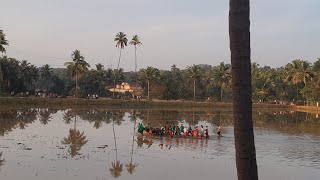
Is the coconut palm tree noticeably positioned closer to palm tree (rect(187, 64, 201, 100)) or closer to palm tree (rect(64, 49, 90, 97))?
palm tree (rect(187, 64, 201, 100))

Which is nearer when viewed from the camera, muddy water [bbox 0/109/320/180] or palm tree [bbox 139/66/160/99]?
muddy water [bbox 0/109/320/180]

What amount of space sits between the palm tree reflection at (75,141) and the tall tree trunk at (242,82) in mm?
20803

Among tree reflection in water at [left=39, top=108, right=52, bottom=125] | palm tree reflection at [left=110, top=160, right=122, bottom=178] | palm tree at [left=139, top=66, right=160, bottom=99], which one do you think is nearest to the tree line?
palm tree at [left=139, top=66, right=160, bottom=99]

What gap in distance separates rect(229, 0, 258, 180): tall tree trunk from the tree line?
8005cm

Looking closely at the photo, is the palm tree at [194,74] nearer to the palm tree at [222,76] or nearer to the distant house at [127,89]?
the palm tree at [222,76]

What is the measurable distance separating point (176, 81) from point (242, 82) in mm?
110313

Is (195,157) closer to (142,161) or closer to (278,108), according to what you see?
(142,161)

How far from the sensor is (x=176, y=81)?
11525cm

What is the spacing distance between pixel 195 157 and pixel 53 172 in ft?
31.4

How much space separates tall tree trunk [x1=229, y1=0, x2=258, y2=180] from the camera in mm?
4992

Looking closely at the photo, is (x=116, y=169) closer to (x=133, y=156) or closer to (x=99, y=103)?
(x=133, y=156)

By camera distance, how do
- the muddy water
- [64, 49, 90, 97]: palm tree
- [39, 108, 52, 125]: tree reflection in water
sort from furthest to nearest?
[64, 49, 90, 97]: palm tree, [39, 108, 52, 125]: tree reflection in water, the muddy water

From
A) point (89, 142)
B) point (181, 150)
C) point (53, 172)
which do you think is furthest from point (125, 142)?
point (53, 172)

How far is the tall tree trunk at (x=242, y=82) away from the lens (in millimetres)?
4992
